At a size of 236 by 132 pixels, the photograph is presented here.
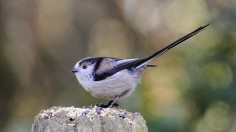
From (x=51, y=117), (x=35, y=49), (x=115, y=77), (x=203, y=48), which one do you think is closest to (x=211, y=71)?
(x=203, y=48)

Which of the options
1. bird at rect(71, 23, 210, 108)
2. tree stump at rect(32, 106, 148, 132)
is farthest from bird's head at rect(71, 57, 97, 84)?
tree stump at rect(32, 106, 148, 132)

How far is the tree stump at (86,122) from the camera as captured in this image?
7.45ft

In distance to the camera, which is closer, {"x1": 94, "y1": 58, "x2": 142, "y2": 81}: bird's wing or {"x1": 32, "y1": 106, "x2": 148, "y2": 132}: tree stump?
{"x1": 32, "y1": 106, "x2": 148, "y2": 132}: tree stump

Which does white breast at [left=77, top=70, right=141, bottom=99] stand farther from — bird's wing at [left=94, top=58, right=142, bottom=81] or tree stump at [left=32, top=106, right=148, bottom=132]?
tree stump at [left=32, top=106, right=148, bottom=132]

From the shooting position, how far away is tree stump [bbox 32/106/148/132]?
2271mm

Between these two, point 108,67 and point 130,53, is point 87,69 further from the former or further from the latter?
point 130,53

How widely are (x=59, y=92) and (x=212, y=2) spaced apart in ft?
7.52

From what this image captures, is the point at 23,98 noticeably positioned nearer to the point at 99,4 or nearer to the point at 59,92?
the point at 59,92

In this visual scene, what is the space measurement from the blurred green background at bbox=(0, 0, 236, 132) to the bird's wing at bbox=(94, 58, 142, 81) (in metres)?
1.70

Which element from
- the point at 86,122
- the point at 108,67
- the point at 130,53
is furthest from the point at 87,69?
the point at 130,53

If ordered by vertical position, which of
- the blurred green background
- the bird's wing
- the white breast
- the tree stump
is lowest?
the tree stump

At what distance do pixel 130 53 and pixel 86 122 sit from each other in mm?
5428

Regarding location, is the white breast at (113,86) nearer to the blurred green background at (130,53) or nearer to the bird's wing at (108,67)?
the bird's wing at (108,67)

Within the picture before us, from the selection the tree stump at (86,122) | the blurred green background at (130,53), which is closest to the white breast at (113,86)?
the tree stump at (86,122)
